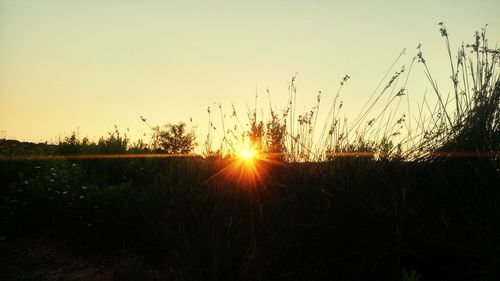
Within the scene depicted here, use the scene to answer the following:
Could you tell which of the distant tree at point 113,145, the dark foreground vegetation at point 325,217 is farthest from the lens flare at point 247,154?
the distant tree at point 113,145

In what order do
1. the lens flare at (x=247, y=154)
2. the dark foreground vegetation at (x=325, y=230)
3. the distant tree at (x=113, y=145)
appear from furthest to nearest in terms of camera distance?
the distant tree at (x=113, y=145)
the lens flare at (x=247, y=154)
the dark foreground vegetation at (x=325, y=230)

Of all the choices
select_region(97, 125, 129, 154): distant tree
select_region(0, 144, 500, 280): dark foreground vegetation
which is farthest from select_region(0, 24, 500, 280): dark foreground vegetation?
select_region(97, 125, 129, 154): distant tree

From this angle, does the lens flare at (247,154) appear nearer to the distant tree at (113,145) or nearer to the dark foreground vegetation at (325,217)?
the dark foreground vegetation at (325,217)

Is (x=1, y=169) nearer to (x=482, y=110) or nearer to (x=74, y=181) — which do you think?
(x=74, y=181)

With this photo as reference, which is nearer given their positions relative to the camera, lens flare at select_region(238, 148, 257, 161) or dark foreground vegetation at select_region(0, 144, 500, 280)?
dark foreground vegetation at select_region(0, 144, 500, 280)

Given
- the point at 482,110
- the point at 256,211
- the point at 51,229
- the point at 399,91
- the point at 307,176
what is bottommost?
the point at 51,229

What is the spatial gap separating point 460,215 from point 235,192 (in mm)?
1962

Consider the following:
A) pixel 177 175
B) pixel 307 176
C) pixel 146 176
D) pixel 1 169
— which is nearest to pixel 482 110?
pixel 307 176

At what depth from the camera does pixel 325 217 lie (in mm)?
2836

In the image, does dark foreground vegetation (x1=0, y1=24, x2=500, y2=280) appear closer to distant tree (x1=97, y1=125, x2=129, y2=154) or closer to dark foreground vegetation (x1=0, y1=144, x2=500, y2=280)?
dark foreground vegetation (x1=0, y1=144, x2=500, y2=280)

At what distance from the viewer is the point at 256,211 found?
12.0 feet

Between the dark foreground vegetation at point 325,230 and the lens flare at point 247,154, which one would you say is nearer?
the dark foreground vegetation at point 325,230

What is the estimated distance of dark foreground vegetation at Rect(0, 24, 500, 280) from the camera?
2570mm

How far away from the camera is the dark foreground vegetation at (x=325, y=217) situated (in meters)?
2.57
